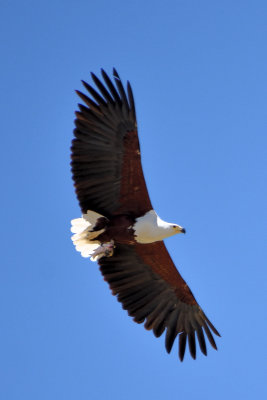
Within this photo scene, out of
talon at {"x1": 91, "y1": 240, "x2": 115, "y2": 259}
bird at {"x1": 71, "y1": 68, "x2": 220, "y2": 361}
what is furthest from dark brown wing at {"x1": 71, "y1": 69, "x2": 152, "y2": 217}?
talon at {"x1": 91, "y1": 240, "x2": 115, "y2": 259}

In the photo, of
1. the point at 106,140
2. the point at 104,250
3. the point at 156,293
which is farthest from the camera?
the point at 156,293

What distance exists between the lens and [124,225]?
11867mm

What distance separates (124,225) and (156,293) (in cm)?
163

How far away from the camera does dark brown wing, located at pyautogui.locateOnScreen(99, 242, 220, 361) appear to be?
12508mm

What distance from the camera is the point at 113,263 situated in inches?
495

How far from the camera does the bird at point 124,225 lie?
448 inches

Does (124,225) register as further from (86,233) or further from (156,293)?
(156,293)

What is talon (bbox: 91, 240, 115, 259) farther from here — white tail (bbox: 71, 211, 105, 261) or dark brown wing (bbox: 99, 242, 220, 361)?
dark brown wing (bbox: 99, 242, 220, 361)

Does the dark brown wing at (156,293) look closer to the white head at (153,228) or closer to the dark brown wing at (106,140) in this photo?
the white head at (153,228)

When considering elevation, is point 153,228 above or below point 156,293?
above

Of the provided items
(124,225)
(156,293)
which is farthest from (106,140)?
(156,293)

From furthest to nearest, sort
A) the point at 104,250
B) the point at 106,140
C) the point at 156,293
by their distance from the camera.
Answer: the point at 156,293
the point at 104,250
the point at 106,140

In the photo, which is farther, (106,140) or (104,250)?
(104,250)

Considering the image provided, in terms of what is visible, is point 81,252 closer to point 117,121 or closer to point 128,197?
point 128,197
